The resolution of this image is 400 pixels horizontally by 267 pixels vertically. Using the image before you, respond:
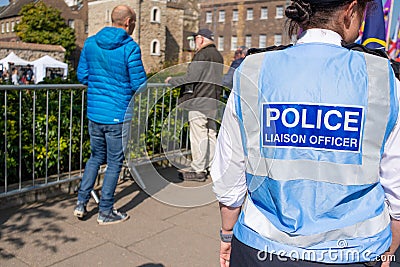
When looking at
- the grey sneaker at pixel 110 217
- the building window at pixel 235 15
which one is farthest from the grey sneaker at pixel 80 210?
the building window at pixel 235 15

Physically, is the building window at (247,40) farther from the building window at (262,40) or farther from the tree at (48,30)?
the tree at (48,30)

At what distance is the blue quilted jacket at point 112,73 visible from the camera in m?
4.20

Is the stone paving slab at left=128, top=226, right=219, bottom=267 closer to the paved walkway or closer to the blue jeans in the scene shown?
the paved walkway

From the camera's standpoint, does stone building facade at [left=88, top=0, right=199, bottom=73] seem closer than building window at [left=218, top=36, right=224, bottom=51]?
Yes

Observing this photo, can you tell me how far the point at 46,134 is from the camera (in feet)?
16.9

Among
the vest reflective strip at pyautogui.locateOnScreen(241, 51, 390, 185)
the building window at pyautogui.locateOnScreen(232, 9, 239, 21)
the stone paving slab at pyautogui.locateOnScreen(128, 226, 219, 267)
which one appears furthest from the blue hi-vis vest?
the building window at pyautogui.locateOnScreen(232, 9, 239, 21)

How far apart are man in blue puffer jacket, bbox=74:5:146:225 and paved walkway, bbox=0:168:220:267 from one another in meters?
0.27

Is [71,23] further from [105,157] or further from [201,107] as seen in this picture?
[105,157]

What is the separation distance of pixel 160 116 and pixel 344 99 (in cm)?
550

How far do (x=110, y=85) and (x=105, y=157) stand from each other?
764 mm

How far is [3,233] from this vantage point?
4.15 m

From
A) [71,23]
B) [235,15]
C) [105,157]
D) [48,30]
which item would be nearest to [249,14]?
[235,15]

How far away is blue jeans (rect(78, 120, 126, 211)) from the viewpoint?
4340 millimetres

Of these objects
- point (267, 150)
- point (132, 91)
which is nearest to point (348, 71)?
point (267, 150)
